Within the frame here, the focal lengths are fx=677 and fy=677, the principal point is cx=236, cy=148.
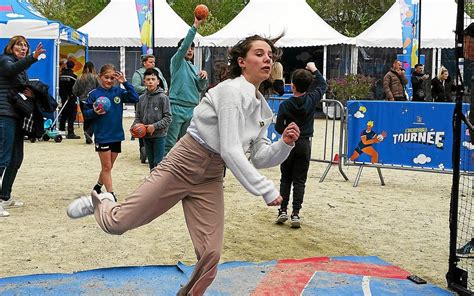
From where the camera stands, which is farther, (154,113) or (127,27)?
(127,27)

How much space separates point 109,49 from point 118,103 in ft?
62.2

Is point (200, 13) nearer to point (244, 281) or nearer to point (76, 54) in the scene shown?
point (244, 281)

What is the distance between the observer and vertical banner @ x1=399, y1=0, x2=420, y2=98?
63.1 feet

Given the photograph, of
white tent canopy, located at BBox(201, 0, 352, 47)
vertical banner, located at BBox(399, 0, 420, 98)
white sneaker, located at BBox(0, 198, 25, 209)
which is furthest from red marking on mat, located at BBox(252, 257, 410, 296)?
white tent canopy, located at BBox(201, 0, 352, 47)

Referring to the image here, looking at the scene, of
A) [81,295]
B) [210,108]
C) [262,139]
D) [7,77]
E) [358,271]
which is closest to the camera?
[210,108]

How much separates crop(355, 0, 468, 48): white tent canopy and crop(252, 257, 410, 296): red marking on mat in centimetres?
1886

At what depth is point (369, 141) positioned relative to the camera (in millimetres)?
10062

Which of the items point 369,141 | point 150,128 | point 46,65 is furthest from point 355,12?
point 150,128

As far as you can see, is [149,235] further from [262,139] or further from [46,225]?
[262,139]

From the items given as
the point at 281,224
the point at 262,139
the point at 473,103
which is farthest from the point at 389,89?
the point at 262,139

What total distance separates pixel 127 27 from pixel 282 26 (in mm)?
5706

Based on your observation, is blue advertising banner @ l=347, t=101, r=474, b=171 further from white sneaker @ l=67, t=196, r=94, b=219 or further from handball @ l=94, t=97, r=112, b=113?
white sneaker @ l=67, t=196, r=94, b=219

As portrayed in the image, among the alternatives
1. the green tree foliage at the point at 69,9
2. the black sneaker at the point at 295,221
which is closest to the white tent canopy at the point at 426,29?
the black sneaker at the point at 295,221

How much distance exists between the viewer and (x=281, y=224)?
7293mm
